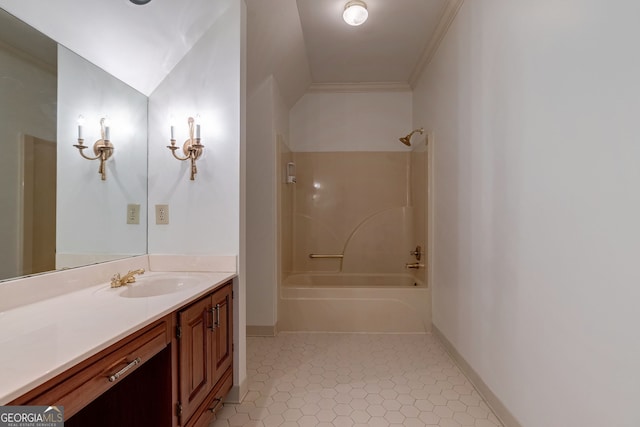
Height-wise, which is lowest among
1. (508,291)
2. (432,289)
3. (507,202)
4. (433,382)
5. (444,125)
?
(433,382)

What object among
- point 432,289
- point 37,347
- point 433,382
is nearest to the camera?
point 37,347

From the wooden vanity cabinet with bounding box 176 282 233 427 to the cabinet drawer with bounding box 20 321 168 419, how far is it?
0.20 m

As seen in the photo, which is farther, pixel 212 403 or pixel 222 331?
pixel 222 331

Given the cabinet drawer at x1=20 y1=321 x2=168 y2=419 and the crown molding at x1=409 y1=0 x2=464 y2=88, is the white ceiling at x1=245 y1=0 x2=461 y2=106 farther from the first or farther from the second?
the cabinet drawer at x1=20 y1=321 x2=168 y2=419

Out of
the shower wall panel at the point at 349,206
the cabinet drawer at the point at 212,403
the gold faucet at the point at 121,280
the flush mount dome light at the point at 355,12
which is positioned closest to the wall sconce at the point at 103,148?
the gold faucet at the point at 121,280

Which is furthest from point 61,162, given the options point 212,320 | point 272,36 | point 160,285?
point 272,36

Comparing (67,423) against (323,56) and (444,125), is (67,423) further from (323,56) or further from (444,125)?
(323,56)

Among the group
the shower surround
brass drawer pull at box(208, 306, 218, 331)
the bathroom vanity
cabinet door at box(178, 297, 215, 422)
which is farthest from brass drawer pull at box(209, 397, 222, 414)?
the shower surround

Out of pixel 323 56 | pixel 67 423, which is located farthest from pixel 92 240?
pixel 323 56

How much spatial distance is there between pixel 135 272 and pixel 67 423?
693mm

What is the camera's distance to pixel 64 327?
39.6 inches

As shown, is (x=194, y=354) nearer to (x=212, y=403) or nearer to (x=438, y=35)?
(x=212, y=403)

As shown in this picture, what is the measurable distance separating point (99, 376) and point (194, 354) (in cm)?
56

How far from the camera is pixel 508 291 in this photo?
1.67 m
